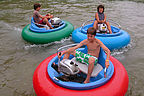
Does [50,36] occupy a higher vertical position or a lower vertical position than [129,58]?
higher

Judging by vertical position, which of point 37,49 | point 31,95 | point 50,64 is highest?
point 50,64

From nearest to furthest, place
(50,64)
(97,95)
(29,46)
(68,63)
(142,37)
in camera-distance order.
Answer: (97,95), (68,63), (50,64), (29,46), (142,37)

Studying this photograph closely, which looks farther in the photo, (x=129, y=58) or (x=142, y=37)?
(x=142, y=37)

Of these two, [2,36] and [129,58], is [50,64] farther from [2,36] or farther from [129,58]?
[2,36]

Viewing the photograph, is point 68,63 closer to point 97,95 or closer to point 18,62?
point 97,95

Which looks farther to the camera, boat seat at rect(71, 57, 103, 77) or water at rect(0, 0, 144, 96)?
water at rect(0, 0, 144, 96)

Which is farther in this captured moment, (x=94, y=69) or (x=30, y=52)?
(x=30, y=52)

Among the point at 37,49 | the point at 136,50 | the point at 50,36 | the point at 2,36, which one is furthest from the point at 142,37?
the point at 2,36

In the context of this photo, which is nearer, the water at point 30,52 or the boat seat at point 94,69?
the boat seat at point 94,69

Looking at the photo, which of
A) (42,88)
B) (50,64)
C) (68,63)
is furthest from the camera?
(50,64)

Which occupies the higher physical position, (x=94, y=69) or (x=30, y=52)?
(x=94, y=69)

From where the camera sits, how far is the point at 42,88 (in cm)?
313

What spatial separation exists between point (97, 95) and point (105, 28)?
12.3 feet

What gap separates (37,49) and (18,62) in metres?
1.02
